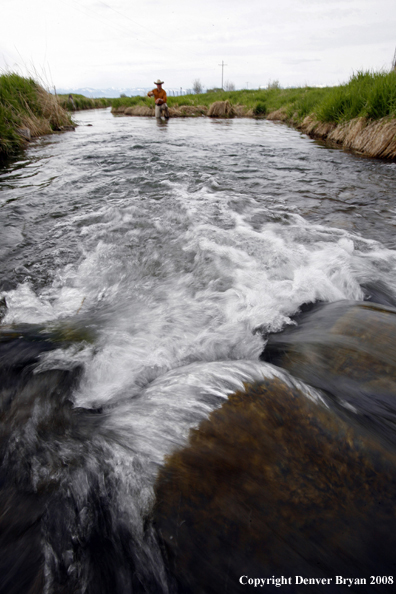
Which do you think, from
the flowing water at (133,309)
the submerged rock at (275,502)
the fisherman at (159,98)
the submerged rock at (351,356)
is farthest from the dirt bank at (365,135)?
the fisherman at (159,98)

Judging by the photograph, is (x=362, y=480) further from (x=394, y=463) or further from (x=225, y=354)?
(x=225, y=354)

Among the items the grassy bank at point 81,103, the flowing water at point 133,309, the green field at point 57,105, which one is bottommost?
the flowing water at point 133,309

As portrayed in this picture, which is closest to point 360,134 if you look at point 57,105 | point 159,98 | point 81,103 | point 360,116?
point 360,116

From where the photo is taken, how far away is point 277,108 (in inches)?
671

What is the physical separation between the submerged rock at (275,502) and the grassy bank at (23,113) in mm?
7630

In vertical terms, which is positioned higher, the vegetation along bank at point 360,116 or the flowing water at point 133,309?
the vegetation along bank at point 360,116

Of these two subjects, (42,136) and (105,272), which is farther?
(42,136)

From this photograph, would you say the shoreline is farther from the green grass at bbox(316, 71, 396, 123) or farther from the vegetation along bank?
the green grass at bbox(316, 71, 396, 123)

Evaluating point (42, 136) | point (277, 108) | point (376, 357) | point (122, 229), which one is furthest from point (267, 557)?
point (277, 108)

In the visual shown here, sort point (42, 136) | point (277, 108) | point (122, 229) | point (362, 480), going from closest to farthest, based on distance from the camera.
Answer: point (362, 480) < point (122, 229) < point (42, 136) < point (277, 108)

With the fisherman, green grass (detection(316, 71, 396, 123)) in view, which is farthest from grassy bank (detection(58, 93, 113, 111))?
green grass (detection(316, 71, 396, 123))

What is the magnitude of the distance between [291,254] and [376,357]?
1610mm

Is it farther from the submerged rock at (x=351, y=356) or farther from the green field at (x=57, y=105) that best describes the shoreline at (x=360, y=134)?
the submerged rock at (x=351, y=356)

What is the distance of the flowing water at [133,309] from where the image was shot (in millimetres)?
1085
